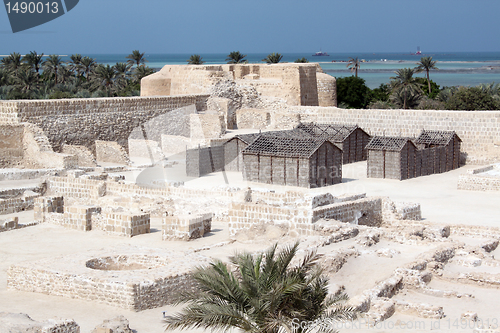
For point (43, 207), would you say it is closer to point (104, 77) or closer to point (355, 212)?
point (355, 212)

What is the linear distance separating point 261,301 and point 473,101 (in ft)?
103

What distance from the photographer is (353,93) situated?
49031 millimetres

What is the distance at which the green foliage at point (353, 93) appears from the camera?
4875 cm

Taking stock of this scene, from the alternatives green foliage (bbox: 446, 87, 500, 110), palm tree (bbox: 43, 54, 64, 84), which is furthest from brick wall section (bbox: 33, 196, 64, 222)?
palm tree (bbox: 43, 54, 64, 84)

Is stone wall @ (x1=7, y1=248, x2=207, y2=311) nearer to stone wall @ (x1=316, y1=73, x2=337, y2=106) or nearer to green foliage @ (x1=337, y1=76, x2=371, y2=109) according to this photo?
stone wall @ (x1=316, y1=73, x2=337, y2=106)

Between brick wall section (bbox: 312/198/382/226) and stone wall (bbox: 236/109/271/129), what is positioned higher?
stone wall (bbox: 236/109/271/129)

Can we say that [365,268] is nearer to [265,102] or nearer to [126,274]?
[126,274]

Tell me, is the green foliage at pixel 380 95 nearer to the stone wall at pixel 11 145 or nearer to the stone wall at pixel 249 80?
the stone wall at pixel 249 80

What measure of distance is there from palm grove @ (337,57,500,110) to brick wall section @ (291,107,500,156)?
1000 cm

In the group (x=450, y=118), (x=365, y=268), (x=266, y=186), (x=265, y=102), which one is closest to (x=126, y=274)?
(x=365, y=268)

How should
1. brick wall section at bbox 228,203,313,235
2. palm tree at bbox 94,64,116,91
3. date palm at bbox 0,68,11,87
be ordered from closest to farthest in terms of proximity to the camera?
brick wall section at bbox 228,203,313,235 < date palm at bbox 0,68,11,87 < palm tree at bbox 94,64,116,91

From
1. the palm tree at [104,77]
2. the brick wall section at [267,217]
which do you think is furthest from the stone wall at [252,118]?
the palm tree at [104,77]

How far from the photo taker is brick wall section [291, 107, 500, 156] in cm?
2448

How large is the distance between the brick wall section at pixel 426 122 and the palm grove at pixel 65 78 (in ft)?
58.3
